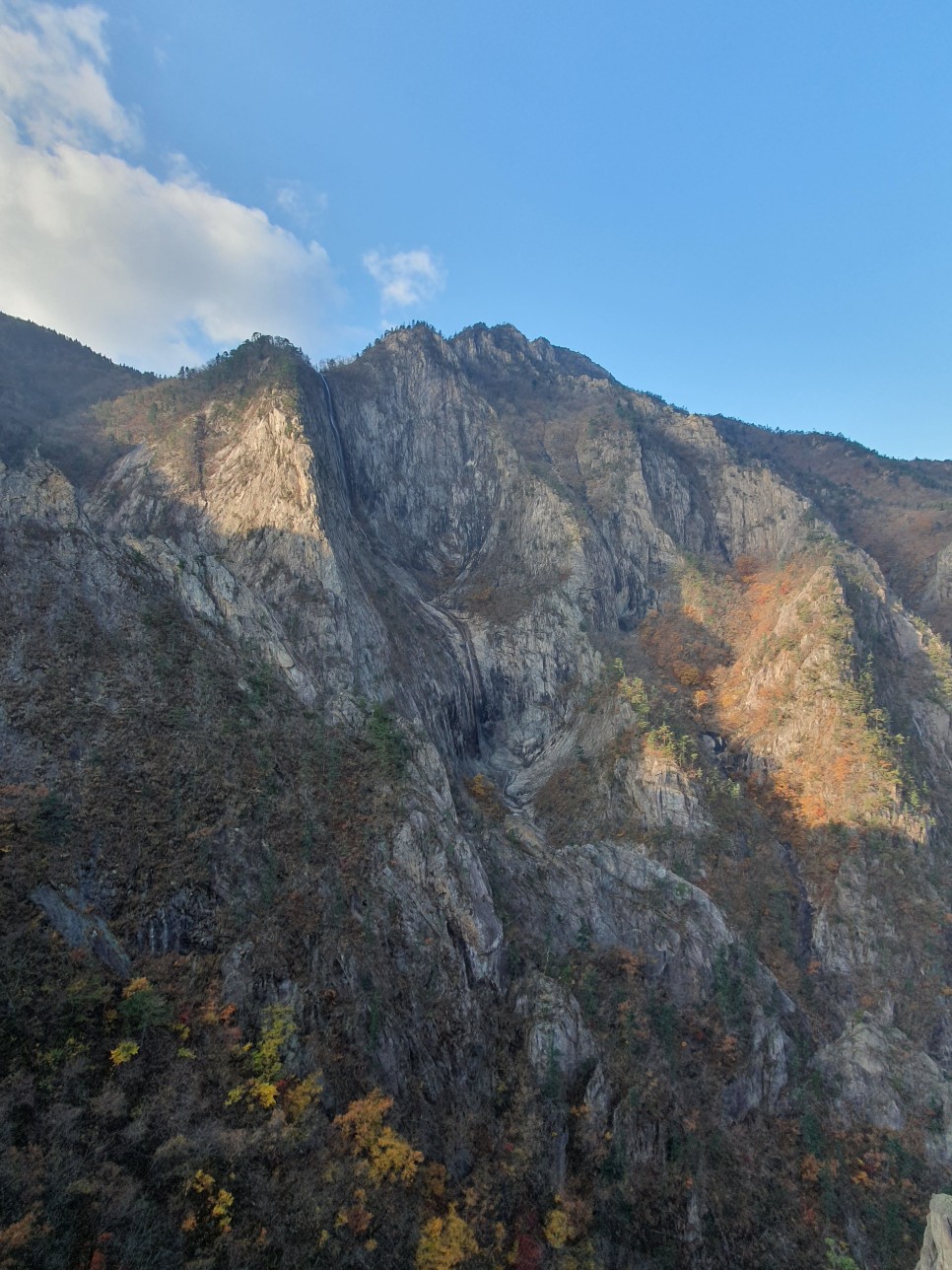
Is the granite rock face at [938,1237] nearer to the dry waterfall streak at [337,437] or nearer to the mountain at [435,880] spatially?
the mountain at [435,880]

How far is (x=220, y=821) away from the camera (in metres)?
23.6

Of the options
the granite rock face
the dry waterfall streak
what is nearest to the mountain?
the dry waterfall streak

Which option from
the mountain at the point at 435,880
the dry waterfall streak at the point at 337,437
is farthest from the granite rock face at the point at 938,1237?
the dry waterfall streak at the point at 337,437

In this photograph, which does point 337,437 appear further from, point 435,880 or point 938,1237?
point 938,1237

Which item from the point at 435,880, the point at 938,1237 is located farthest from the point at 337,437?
the point at 938,1237

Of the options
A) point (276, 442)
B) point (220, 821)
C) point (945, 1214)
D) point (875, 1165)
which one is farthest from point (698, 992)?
point (276, 442)

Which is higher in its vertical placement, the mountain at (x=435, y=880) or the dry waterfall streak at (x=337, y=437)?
the dry waterfall streak at (x=337, y=437)

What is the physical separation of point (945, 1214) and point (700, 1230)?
844 cm

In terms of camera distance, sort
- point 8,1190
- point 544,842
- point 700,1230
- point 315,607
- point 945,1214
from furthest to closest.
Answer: point 315,607 < point 544,842 < point 700,1230 < point 945,1214 < point 8,1190

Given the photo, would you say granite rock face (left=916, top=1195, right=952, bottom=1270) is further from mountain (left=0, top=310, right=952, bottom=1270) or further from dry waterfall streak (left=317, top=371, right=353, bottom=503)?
dry waterfall streak (left=317, top=371, right=353, bottom=503)

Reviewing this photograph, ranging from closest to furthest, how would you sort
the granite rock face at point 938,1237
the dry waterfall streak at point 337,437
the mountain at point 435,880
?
the mountain at point 435,880, the granite rock face at point 938,1237, the dry waterfall streak at point 337,437

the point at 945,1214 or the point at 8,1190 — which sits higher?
the point at 8,1190

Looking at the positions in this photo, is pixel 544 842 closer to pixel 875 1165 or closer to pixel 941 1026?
pixel 875 1165

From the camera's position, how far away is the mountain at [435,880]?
52.3ft
